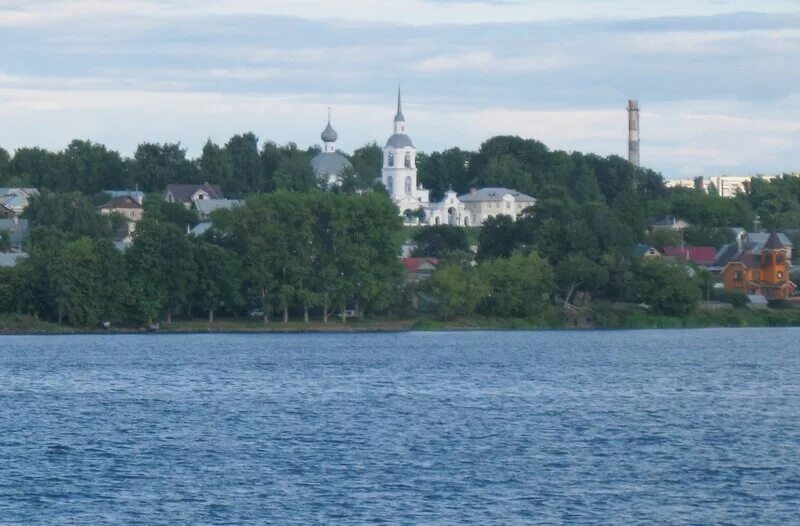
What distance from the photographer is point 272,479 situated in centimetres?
3484

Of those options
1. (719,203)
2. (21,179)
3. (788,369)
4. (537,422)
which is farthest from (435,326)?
(21,179)

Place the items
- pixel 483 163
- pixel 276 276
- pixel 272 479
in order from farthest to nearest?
pixel 483 163
pixel 276 276
pixel 272 479

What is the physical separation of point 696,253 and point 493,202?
4068cm

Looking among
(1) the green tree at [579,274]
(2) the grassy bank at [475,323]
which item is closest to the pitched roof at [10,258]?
(2) the grassy bank at [475,323]

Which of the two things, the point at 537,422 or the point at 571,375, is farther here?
the point at 571,375

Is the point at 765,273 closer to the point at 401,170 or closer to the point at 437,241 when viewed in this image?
the point at 437,241

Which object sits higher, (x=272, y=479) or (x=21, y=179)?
(x=21, y=179)

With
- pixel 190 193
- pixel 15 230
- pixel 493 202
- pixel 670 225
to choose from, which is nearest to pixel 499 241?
pixel 670 225

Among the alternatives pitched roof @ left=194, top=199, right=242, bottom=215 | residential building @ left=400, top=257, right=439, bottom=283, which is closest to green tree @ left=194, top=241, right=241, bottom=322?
residential building @ left=400, top=257, right=439, bottom=283

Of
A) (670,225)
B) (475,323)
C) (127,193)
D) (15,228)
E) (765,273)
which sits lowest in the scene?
(475,323)

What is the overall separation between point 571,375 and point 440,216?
10229cm

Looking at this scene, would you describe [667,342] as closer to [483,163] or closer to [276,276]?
[276,276]

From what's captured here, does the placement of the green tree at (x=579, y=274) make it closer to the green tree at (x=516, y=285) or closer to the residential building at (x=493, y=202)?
the green tree at (x=516, y=285)

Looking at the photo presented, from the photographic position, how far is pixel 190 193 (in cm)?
15762
